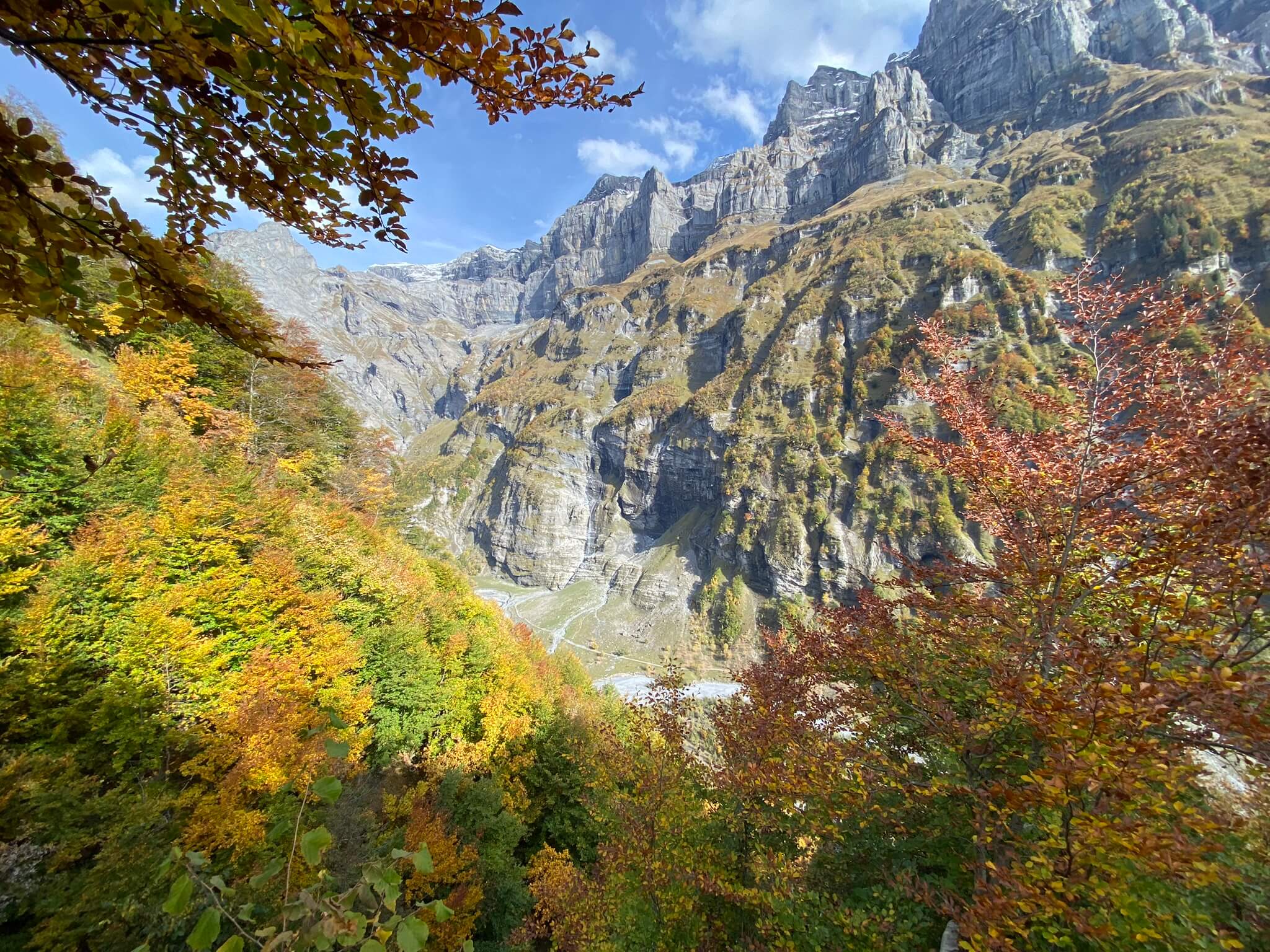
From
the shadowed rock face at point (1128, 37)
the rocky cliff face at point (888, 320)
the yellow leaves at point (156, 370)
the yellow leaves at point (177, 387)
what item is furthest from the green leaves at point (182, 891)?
the shadowed rock face at point (1128, 37)

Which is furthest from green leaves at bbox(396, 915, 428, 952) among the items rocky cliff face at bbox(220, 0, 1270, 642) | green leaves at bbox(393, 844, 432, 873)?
rocky cliff face at bbox(220, 0, 1270, 642)

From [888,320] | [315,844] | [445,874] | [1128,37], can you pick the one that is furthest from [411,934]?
[1128,37]

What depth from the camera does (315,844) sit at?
1660mm

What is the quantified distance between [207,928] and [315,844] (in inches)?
11.6

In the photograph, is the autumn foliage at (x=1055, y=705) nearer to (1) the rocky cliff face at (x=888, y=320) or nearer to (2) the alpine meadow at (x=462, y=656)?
(2) the alpine meadow at (x=462, y=656)

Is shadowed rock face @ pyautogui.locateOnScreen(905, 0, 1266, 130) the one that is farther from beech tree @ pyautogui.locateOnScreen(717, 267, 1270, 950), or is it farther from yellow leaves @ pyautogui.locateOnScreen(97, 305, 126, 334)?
yellow leaves @ pyautogui.locateOnScreen(97, 305, 126, 334)

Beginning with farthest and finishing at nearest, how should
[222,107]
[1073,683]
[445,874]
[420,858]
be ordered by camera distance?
1. [445,874]
2. [1073,683]
3. [222,107]
4. [420,858]

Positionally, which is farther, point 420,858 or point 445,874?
point 445,874

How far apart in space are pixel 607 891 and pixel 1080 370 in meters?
15.2

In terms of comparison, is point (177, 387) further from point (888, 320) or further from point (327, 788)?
point (888, 320)

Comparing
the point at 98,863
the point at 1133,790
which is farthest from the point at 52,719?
the point at 1133,790

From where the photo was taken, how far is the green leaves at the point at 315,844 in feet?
4.86

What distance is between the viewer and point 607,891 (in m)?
12.4

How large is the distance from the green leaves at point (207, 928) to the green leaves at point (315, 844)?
231 mm
